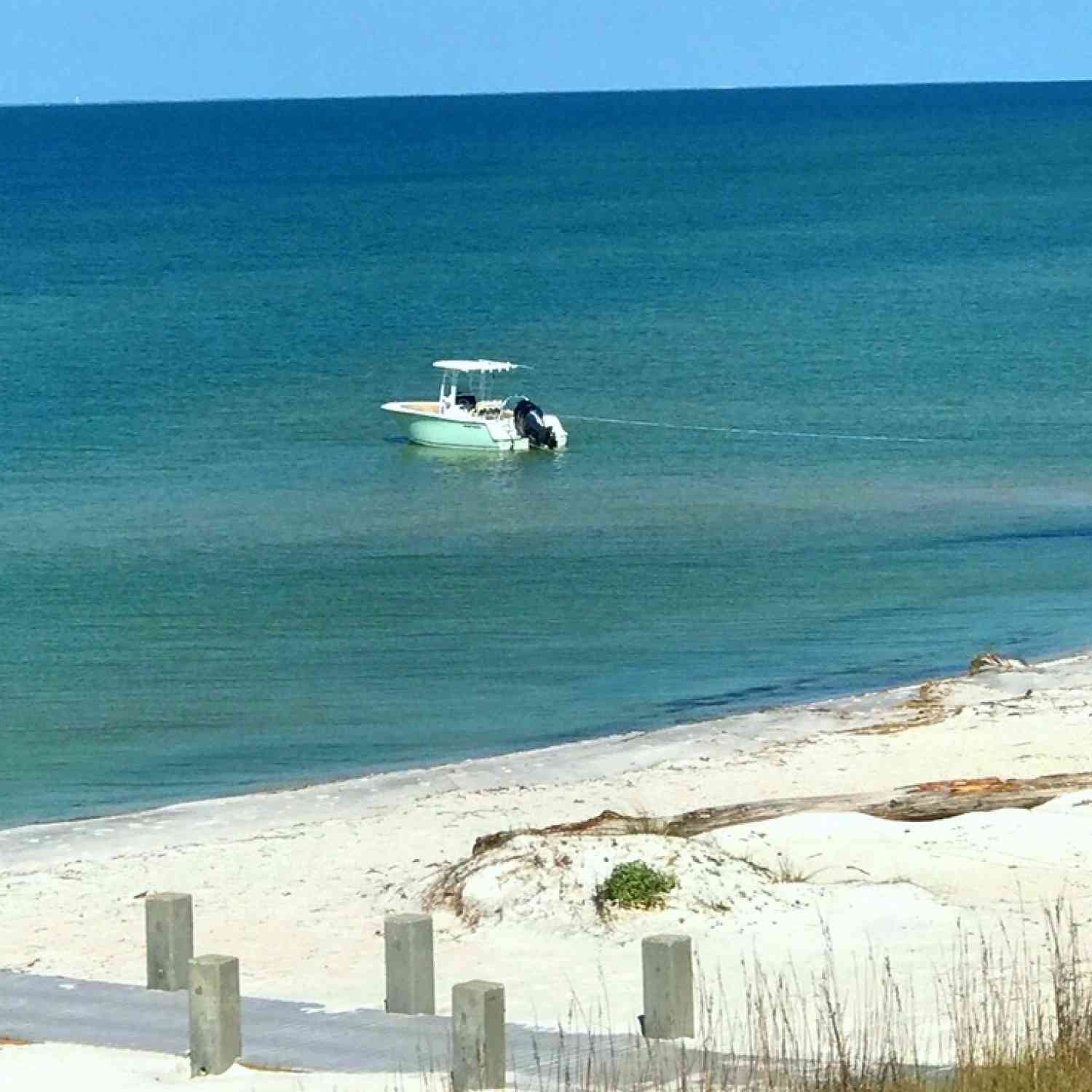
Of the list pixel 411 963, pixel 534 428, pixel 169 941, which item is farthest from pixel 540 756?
pixel 534 428

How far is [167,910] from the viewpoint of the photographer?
1266cm

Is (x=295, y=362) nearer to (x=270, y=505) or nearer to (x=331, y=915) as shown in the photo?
(x=270, y=505)

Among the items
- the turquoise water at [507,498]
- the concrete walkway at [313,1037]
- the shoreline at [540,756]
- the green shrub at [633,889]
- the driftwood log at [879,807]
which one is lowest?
the concrete walkway at [313,1037]

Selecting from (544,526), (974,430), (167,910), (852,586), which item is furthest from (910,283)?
(167,910)

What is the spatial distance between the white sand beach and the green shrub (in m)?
0.06

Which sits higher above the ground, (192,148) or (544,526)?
(192,148)

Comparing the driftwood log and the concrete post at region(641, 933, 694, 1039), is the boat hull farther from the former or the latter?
the concrete post at region(641, 933, 694, 1039)

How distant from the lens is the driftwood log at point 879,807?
15.6 metres

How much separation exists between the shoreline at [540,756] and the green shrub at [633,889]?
8.24 meters

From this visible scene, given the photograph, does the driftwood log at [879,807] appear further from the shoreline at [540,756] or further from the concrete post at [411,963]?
the shoreline at [540,756]

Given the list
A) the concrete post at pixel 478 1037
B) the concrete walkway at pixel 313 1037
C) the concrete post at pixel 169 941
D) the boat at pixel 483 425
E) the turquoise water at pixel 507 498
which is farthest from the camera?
the boat at pixel 483 425

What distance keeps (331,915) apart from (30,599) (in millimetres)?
18387

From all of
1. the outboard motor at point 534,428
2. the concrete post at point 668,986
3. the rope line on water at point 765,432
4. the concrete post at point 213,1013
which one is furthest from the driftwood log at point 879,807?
the rope line on water at point 765,432

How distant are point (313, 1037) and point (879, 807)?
5640mm
